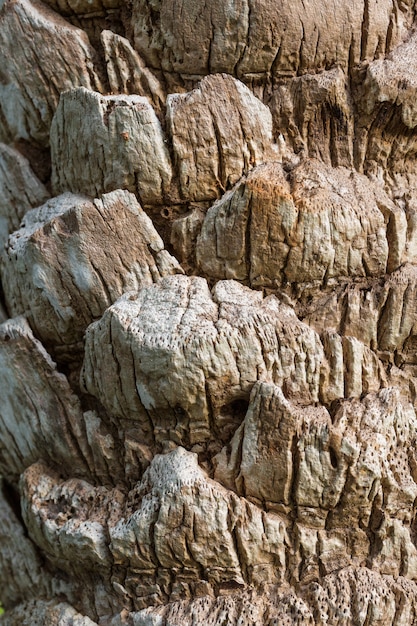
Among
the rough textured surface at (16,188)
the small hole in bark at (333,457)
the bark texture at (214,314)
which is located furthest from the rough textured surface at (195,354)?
the rough textured surface at (16,188)

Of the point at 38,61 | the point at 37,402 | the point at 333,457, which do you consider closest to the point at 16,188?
the point at 38,61

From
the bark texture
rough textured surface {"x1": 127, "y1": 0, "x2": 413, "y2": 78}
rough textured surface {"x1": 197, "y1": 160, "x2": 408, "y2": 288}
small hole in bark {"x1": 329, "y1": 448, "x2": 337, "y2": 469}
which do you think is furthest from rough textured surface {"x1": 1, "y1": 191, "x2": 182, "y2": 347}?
small hole in bark {"x1": 329, "y1": 448, "x2": 337, "y2": 469}

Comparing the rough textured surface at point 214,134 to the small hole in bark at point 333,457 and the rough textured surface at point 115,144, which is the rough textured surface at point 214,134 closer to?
the rough textured surface at point 115,144

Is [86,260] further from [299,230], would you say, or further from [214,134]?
[299,230]

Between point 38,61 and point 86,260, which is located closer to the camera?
point 86,260

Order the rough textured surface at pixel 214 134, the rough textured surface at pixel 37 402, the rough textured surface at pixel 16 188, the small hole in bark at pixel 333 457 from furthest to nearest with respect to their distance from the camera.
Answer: the rough textured surface at pixel 16 188, the rough textured surface at pixel 37 402, the rough textured surface at pixel 214 134, the small hole in bark at pixel 333 457

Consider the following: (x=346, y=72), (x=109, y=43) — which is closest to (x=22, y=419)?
(x=109, y=43)

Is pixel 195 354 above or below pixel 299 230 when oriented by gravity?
below

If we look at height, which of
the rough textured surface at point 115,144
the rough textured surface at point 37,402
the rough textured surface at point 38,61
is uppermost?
the rough textured surface at point 38,61

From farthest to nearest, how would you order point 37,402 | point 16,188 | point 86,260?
point 16,188 < point 37,402 < point 86,260

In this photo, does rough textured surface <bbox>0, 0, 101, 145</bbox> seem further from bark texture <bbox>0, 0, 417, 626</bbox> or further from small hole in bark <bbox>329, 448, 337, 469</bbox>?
small hole in bark <bbox>329, 448, 337, 469</bbox>
